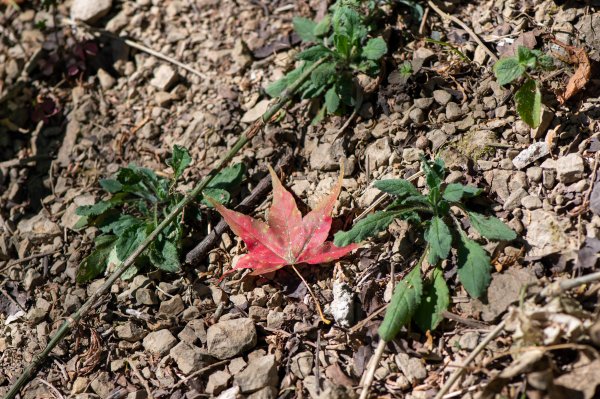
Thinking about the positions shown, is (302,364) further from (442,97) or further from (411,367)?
(442,97)

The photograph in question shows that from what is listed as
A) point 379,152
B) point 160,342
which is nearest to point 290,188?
point 379,152

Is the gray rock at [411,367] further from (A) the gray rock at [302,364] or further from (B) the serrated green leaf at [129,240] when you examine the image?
(B) the serrated green leaf at [129,240]

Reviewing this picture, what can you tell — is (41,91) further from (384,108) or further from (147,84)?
(384,108)

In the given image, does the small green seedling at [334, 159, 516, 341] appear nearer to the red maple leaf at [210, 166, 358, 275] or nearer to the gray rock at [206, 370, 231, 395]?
the red maple leaf at [210, 166, 358, 275]

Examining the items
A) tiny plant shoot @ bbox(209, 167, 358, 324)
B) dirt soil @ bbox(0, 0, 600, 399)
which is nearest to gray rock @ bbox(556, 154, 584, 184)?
dirt soil @ bbox(0, 0, 600, 399)

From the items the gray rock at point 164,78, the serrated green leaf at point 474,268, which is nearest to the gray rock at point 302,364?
the serrated green leaf at point 474,268

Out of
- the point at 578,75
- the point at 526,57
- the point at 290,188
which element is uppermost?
the point at 526,57
